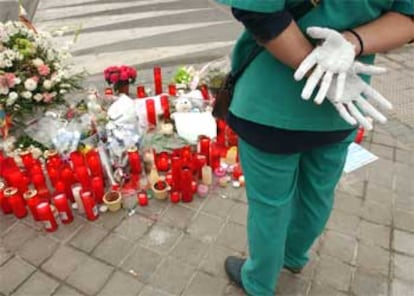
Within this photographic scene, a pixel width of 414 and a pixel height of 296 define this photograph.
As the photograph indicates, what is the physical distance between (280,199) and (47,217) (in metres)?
1.26

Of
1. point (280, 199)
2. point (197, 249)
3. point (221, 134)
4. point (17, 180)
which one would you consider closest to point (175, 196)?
point (197, 249)

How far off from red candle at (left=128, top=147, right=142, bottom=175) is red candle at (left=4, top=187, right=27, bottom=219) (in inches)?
23.8

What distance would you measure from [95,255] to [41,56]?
4.53ft

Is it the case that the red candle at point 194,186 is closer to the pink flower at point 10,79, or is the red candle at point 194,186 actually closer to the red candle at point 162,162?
the red candle at point 162,162

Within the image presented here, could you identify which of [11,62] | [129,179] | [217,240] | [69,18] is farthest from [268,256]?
[69,18]

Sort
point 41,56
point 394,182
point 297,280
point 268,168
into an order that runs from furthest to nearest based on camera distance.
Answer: point 41,56
point 394,182
point 297,280
point 268,168

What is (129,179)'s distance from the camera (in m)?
2.33

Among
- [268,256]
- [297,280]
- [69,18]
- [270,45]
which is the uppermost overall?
[270,45]

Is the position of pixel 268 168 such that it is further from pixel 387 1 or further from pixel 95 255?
pixel 95 255

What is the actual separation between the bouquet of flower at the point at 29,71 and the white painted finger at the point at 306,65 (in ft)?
6.46

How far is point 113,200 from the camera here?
2129 mm

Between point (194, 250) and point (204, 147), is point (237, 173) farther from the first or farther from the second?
point (194, 250)

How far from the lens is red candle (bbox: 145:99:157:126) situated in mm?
2699

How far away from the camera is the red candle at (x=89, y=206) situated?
2.04m
